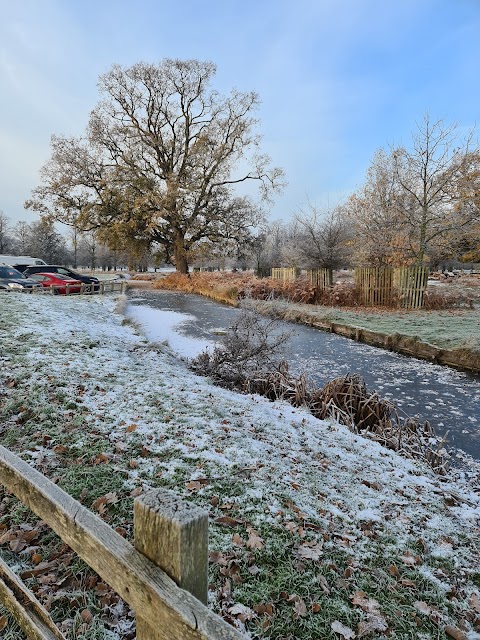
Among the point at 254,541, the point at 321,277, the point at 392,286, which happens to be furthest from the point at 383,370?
the point at 321,277

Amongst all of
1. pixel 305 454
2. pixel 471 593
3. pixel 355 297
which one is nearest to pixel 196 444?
pixel 305 454

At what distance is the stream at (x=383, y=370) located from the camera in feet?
21.0

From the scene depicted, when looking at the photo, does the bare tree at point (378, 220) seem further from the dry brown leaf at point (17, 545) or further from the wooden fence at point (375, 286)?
the dry brown leaf at point (17, 545)

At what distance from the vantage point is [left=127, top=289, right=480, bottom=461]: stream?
6408 millimetres

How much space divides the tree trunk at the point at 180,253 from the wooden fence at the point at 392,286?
17710mm

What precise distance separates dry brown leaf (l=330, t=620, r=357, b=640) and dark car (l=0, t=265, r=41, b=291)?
17324mm

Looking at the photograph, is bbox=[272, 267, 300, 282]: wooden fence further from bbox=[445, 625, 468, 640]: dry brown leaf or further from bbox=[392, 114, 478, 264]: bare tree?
bbox=[445, 625, 468, 640]: dry brown leaf

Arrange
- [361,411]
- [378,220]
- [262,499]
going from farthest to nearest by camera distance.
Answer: [378,220]
[361,411]
[262,499]

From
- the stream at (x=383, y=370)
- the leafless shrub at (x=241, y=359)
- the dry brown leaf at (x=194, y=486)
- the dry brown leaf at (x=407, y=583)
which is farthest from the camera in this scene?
the leafless shrub at (x=241, y=359)

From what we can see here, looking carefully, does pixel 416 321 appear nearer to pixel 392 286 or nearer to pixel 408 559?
pixel 392 286

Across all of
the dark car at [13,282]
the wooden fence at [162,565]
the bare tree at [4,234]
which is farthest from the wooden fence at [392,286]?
the bare tree at [4,234]

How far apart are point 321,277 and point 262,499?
19587 mm

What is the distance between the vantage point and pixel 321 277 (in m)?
22.0

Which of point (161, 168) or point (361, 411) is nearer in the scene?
point (361, 411)
